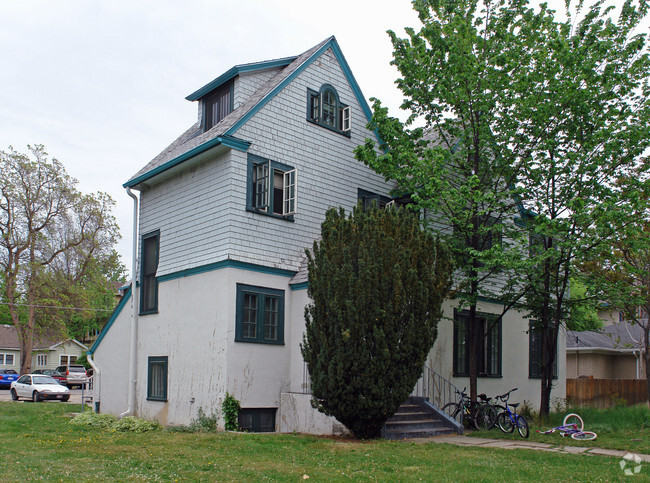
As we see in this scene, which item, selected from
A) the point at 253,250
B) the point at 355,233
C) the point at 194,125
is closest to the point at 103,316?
the point at 194,125

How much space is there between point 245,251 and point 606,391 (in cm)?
1711

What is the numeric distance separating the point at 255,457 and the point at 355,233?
4518mm

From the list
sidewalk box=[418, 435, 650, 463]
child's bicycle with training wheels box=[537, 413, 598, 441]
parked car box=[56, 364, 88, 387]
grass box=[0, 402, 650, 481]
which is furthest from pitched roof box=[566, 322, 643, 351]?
parked car box=[56, 364, 88, 387]

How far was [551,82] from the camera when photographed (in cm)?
1545

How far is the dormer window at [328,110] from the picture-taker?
17.8 meters

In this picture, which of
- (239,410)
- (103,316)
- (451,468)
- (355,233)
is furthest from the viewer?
(103,316)

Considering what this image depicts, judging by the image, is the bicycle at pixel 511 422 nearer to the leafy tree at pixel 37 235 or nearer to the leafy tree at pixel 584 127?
the leafy tree at pixel 584 127

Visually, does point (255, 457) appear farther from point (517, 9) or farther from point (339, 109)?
point (517, 9)

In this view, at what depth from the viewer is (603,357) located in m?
35.7

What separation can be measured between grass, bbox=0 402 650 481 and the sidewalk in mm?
794

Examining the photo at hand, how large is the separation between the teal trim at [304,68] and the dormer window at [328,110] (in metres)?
0.62

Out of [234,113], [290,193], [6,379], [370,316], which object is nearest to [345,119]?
[234,113]

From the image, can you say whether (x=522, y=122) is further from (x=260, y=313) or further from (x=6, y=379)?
(x=6, y=379)

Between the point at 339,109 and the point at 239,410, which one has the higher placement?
the point at 339,109
